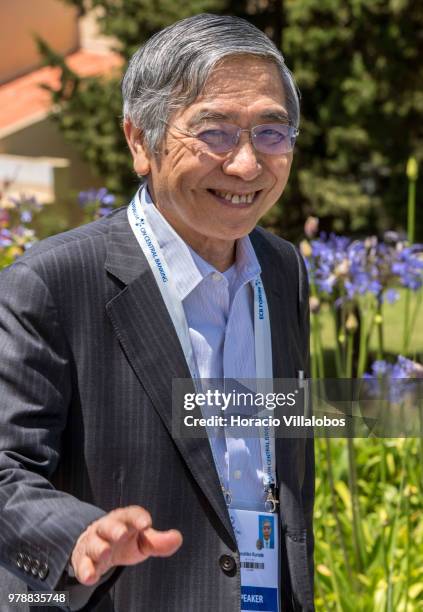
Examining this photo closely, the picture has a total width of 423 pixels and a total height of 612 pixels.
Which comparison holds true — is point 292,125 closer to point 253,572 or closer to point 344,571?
point 253,572

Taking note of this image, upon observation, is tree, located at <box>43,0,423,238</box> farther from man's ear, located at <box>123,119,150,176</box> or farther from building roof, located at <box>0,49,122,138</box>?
man's ear, located at <box>123,119,150,176</box>

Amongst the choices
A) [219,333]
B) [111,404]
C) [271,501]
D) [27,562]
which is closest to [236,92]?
[219,333]

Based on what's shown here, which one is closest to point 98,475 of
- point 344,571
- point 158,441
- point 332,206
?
point 158,441

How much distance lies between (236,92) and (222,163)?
0.12 m

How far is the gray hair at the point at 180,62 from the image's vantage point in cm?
160

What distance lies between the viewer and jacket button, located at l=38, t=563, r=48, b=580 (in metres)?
1.36

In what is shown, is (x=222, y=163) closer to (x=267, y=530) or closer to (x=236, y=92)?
(x=236, y=92)

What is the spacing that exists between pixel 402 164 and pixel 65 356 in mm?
9384

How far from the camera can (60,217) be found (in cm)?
1116

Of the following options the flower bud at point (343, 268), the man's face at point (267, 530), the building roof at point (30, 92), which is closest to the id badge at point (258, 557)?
the man's face at point (267, 530)

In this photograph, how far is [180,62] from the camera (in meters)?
1.60

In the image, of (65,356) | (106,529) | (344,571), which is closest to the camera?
(106,529)

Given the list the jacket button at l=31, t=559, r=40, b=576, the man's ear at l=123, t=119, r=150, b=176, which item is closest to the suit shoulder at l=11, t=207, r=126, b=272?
the man's ear at l=123, t=119, r=150, b=176

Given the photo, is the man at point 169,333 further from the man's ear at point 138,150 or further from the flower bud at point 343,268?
the flower bud at point 343,268
